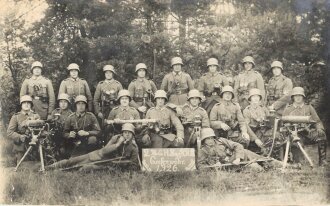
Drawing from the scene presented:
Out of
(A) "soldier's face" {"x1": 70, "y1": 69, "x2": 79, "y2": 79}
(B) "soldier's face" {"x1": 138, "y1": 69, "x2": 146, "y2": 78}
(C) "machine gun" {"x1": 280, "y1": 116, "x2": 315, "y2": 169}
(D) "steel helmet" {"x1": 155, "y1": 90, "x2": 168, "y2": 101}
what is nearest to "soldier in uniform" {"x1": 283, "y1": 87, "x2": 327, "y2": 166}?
(C) "machine gun" {"x1": 280, "y1": 116, "x2": 315, "y2": 169}

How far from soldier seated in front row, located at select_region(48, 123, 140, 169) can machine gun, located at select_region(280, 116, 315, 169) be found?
2714 millimetres

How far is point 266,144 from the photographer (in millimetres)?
8883

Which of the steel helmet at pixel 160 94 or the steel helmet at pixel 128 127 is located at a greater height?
the steel helmet at pixel 160 94

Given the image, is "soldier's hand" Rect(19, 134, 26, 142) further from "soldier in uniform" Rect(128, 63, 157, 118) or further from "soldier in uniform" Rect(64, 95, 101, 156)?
"soldier in uniform" Rect(128, 63, 157, 118)

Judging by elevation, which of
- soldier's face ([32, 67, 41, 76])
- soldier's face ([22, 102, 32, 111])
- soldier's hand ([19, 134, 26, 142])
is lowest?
soldier's hand ([19, 134, 26, 142])

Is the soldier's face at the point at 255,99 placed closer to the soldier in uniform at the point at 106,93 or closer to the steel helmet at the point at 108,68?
the soldier in uniform at the point at 106,93

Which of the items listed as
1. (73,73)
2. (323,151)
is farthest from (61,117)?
(323,151)

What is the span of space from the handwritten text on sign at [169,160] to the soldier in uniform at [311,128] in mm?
2012

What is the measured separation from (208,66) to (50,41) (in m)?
3.31

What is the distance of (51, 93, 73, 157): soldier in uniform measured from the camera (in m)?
8.74

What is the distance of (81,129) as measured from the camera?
879 centimetres

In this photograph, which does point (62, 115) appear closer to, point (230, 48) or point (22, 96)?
point (22, 96)

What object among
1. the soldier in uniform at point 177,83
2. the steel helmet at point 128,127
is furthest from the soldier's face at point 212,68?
the steel helmet at point 128,127

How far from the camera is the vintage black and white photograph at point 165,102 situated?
26.2 ft
